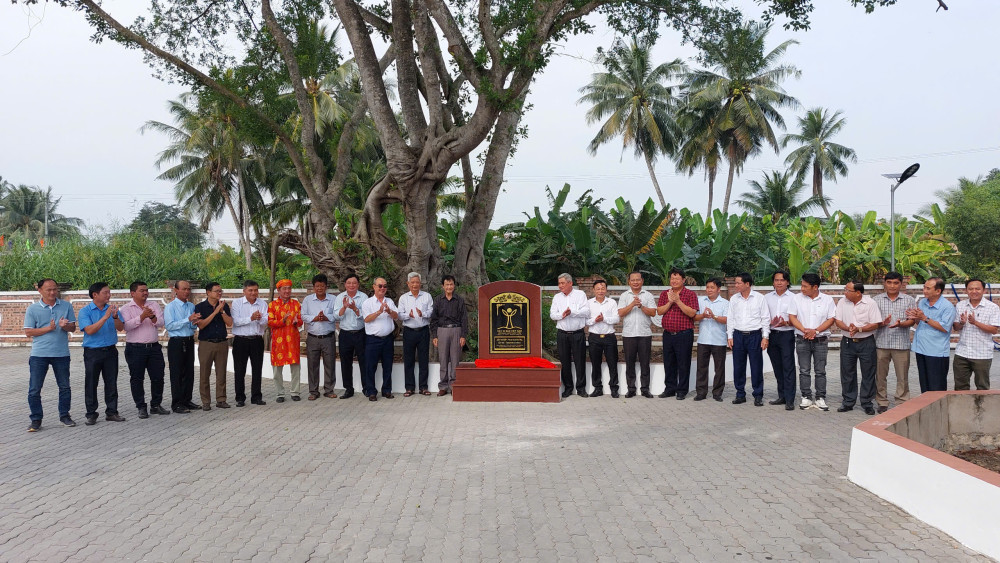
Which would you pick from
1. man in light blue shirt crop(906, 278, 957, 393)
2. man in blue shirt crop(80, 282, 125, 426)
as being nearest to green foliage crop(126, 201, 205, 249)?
man in blue shirt crop(80, 282, 125, 426)

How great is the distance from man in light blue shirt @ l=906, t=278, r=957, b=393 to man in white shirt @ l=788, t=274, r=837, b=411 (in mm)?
977

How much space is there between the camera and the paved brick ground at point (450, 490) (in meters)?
4.70

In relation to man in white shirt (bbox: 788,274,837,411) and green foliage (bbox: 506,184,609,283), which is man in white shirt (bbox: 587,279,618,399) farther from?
green foliage (bbox: 506,184,609,283)

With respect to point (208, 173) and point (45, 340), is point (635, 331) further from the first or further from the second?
point (208, 173)

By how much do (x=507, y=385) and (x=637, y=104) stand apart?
30.6m

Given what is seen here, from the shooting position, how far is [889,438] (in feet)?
18.7

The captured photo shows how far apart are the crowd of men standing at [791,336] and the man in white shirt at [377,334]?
2461 millimetres

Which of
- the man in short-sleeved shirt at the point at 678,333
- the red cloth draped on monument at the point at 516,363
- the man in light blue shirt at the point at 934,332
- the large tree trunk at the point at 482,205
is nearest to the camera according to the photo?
the man in light blue shirt at the point at 934,332

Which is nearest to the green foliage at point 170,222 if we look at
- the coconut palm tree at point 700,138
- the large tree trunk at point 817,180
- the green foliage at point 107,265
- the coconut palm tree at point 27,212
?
the coconut palm tree at point 27,212

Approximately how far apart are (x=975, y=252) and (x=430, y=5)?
28.2 metres

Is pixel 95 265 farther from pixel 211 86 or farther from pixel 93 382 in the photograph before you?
pixel 93 382

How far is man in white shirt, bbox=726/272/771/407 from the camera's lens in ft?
32.1

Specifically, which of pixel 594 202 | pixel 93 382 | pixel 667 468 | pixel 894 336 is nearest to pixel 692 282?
pixel 594 202

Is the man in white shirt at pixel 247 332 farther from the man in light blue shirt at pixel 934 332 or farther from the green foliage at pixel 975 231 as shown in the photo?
the green foliage at pixel 975 231
